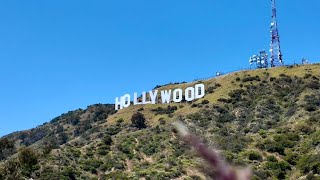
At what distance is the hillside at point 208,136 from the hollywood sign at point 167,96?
1766 millimetres

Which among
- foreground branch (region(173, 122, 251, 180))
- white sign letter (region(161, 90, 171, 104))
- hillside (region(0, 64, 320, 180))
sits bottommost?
foreground branch (region(173, 122, 251, 180))

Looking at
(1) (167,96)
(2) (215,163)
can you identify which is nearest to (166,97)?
(1) (167,96)

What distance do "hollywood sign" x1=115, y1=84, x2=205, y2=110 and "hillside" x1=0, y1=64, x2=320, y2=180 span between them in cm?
177

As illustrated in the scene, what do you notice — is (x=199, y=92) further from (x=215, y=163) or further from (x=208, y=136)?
(x=215, y=163)

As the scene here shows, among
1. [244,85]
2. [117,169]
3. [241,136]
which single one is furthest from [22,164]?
[244,85]

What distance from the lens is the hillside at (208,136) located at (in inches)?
2680

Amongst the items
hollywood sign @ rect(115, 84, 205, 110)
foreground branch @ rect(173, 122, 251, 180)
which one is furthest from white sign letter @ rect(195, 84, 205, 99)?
foreground branch @ rect(173, 122, 251, 180)

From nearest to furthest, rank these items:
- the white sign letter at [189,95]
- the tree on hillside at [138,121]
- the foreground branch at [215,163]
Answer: the foreground branch at [215,163], the tree on hillside at [138,121], the white sign letter at [189,95]

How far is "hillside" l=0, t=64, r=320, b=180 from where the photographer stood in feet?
223

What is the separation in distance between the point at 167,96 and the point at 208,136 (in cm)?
3216

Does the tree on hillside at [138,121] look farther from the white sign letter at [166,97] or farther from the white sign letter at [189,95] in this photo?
the white sign letter at [189,95]

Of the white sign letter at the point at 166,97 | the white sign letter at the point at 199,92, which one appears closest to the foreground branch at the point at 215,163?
the white sign letter at the point at 199,92

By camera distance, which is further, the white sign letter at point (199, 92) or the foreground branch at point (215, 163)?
the white sign letter at point (199, 92)

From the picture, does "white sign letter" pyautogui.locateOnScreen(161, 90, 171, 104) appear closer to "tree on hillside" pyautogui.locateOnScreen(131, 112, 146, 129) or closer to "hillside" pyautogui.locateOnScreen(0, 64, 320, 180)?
"hillside" pyautogui.locateOnScreen(0, 64, 320, 180)
